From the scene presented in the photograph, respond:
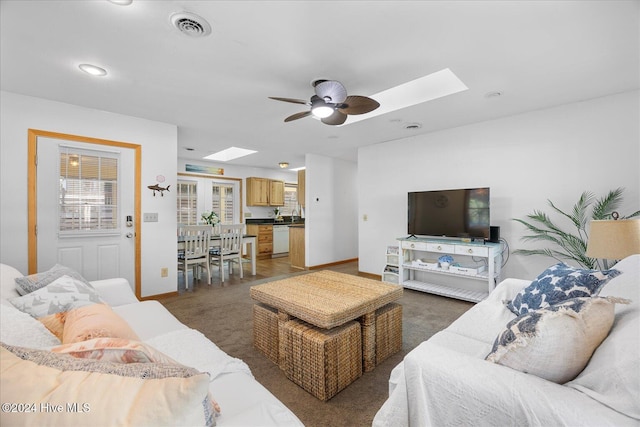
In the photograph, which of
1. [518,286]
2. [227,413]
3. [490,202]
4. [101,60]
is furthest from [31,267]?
[490,202]

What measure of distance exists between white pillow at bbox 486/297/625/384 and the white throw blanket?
3.53ft

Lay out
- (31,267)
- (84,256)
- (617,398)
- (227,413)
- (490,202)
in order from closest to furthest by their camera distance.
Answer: (617,398) → (227,413) → (31,267) → (84,256) → (490,202)

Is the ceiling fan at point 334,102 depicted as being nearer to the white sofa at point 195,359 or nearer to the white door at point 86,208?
the white sofa at point 195,359

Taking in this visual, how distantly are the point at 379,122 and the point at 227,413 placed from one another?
3617mm

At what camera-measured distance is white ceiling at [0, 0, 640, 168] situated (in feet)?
5.56

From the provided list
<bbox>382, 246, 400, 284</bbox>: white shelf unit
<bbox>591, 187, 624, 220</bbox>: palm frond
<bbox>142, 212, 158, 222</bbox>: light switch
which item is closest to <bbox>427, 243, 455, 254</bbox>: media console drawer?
<bbox>382, 246, 400, 284</bbox>: white shelf unit

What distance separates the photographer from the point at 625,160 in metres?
2.86

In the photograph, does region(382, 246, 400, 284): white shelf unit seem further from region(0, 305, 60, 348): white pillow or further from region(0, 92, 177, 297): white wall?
Result: region(0, 305, 60, 348): white pillow

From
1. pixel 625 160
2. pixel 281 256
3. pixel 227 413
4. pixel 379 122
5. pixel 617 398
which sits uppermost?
pixel 379 122

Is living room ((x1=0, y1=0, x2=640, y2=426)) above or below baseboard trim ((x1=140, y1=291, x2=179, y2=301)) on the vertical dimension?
above

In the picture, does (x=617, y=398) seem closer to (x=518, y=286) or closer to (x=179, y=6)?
(x=518, y=286)

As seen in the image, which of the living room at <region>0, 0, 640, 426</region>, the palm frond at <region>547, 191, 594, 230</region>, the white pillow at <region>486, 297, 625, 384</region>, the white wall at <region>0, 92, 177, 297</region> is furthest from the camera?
the palm frond at <region>547, 191, 594, 230</region>

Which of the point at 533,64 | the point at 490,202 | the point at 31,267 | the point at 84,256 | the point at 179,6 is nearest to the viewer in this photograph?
the point at 179,6

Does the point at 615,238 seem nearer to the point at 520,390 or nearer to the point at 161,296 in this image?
the point at 520,390
